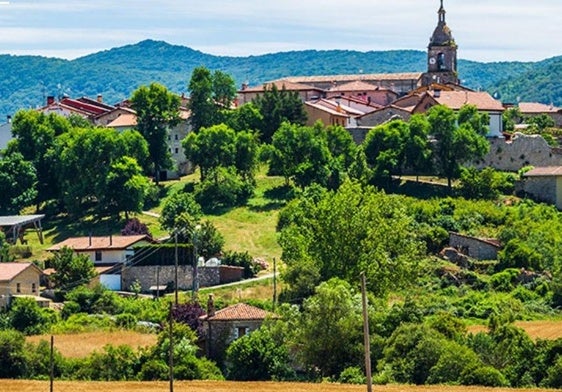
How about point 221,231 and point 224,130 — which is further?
point 224,130

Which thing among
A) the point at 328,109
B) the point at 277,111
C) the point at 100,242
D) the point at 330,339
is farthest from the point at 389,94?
the point at 330,339

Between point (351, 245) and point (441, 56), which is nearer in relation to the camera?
point (351, 245)

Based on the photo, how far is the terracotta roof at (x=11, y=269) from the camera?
6325 cm

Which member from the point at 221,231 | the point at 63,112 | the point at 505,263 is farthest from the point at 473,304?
the point at 63,112

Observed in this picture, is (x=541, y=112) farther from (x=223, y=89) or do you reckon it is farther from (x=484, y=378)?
(x=484, y=378)

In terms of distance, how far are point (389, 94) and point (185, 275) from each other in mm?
46858

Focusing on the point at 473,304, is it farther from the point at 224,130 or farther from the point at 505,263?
the point at 224,130

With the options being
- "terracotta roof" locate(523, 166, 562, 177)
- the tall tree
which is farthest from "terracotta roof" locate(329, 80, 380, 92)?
"terracotta roof" locate(523, 166, 562, 177)

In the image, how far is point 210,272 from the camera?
222 ft

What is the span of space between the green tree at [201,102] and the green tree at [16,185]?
1230cm

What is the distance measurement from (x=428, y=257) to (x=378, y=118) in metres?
25.5

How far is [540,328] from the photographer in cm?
5525

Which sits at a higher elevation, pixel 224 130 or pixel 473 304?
pixel 224 130

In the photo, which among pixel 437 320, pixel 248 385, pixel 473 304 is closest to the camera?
pixel 248 385
